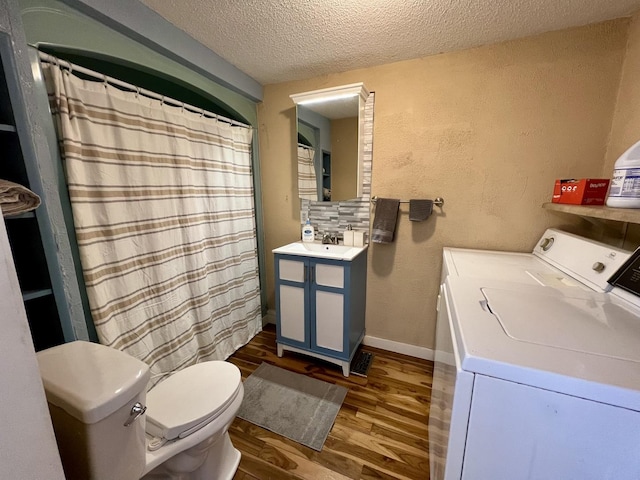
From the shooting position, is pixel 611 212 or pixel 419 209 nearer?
pixel 611 212

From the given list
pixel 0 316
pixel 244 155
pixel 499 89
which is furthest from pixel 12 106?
pixel 499 89

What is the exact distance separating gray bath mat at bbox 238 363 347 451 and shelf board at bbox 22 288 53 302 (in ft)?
4.14

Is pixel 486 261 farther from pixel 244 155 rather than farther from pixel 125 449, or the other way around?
pixel 244 155

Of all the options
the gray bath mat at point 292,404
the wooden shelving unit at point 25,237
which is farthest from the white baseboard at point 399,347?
the wooden shelving unit at point 25,237

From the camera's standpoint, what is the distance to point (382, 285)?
7.05 ft

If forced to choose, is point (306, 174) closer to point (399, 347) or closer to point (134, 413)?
point (399, 347)

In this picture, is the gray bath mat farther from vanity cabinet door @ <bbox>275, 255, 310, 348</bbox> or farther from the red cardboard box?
the red cardboard box

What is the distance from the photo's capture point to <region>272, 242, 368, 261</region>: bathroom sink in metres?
1.81

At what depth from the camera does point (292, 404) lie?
5.43ft

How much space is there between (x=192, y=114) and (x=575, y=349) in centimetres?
219

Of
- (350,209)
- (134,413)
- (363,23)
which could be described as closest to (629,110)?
(363,23)

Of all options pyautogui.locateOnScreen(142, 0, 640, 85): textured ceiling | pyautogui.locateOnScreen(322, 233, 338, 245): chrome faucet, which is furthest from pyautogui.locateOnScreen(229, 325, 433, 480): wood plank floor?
pyautogui.locateOnScreen(142, 0, 640, 85): textured ceiling

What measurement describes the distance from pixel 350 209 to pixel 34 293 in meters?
1.88

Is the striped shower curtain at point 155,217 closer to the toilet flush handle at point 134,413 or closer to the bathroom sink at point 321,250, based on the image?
the bathroom sink at point 321,250
